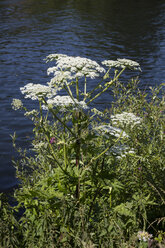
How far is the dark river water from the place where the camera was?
36.2ft

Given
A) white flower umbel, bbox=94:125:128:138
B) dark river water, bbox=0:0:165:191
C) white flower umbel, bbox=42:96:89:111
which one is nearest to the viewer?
white flower umbel, bbox=42:96:89:111

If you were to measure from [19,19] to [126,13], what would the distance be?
32.7ft

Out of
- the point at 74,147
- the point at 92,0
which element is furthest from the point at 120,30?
the point at 74,147

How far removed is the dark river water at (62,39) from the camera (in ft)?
36.2

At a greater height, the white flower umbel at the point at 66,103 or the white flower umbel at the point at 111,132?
the white flower umbel at the point at 66,103

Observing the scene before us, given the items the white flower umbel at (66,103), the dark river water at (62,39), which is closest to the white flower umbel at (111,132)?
the white flower umbel at (66,103)

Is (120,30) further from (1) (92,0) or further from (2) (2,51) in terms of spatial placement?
(1) (92,0)

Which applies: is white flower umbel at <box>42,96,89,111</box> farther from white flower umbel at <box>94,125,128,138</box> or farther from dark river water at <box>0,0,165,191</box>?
dark river water at <box>0,0,165,191</box>

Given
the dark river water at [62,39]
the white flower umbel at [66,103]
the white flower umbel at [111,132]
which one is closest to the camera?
the white flower umbel at [66,103]

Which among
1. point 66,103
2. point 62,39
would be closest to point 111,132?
point 66,103

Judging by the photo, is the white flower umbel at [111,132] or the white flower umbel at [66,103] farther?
the white flower umbel at [111,132]

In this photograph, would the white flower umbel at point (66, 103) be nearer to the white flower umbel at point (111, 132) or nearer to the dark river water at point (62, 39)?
the white flower umbel at point (111, 132)

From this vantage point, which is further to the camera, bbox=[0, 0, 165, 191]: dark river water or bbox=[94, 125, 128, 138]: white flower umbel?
bbox=[0, 0, 165, 191]: dark river water

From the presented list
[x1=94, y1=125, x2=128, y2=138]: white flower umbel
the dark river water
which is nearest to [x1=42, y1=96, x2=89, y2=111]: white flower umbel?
[x1=94, y1=125, x2=128, y2=138]: white flower umbel
